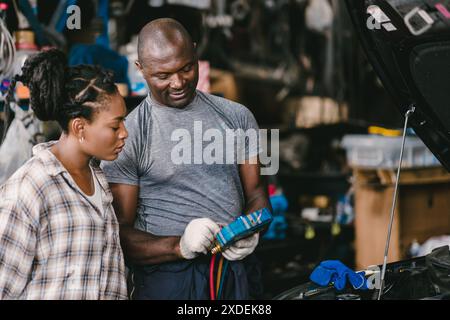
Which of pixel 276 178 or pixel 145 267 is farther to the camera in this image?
pixel 276 178

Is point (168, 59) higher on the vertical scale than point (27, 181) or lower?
higher

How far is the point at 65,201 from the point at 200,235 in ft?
1.37

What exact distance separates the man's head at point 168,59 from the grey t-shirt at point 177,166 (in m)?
0.10

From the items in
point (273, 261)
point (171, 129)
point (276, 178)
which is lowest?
point (273, 261)

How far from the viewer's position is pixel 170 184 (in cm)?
212

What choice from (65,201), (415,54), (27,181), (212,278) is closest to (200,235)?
(212,278)

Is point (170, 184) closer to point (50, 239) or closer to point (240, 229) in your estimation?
point (240, 229)

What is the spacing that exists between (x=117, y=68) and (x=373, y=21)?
1.54 metres

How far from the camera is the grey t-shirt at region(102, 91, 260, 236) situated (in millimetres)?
→ 2098

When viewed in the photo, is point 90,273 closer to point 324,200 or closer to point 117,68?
point 117,68

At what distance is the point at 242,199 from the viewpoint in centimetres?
224

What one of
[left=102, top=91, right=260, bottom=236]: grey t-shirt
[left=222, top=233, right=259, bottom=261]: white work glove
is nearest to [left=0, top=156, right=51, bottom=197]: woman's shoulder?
[left=102, top=91, right=260, bottom=236]: grey t-shirt

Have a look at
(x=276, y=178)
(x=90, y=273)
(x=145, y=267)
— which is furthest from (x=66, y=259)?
(x=276, y=178)
